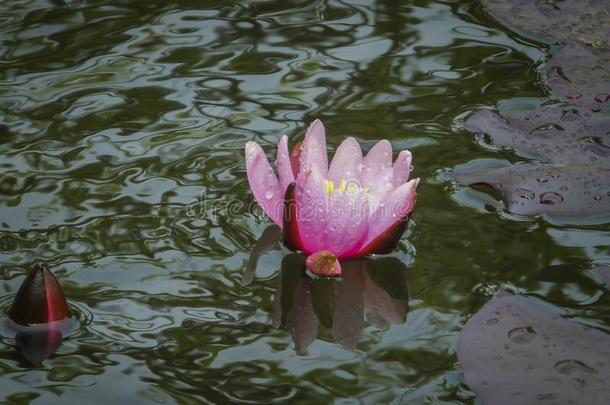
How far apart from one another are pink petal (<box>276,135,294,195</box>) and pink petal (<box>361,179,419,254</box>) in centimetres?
24

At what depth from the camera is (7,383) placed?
6.51ft

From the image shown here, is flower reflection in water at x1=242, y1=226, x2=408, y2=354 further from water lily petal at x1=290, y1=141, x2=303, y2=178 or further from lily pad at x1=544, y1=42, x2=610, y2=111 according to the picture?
lily pad at x1=544, y1=42, x2=610, y2=111

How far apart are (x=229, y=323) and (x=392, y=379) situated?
0.40 metres

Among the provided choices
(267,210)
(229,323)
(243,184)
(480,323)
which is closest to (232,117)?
(243,184)

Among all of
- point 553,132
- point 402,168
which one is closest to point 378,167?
point 402,168

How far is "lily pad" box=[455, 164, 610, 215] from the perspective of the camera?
254cm

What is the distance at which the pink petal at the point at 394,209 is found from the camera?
2293 millimetres

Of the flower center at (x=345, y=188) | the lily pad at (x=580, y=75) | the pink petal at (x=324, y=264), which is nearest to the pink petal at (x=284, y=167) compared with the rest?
the flower center at (x=345, y=188)

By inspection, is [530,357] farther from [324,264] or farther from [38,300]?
[38,300]

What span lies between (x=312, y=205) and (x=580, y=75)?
1.29m

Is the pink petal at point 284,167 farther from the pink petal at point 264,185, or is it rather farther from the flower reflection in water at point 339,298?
the flower reflection in water at point 339,298

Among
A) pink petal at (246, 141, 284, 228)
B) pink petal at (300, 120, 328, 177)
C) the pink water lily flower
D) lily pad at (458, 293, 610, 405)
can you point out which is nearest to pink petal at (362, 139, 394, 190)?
the pink water lily flower

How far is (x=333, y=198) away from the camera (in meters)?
2.28

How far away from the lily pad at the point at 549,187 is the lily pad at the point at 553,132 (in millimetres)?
70
